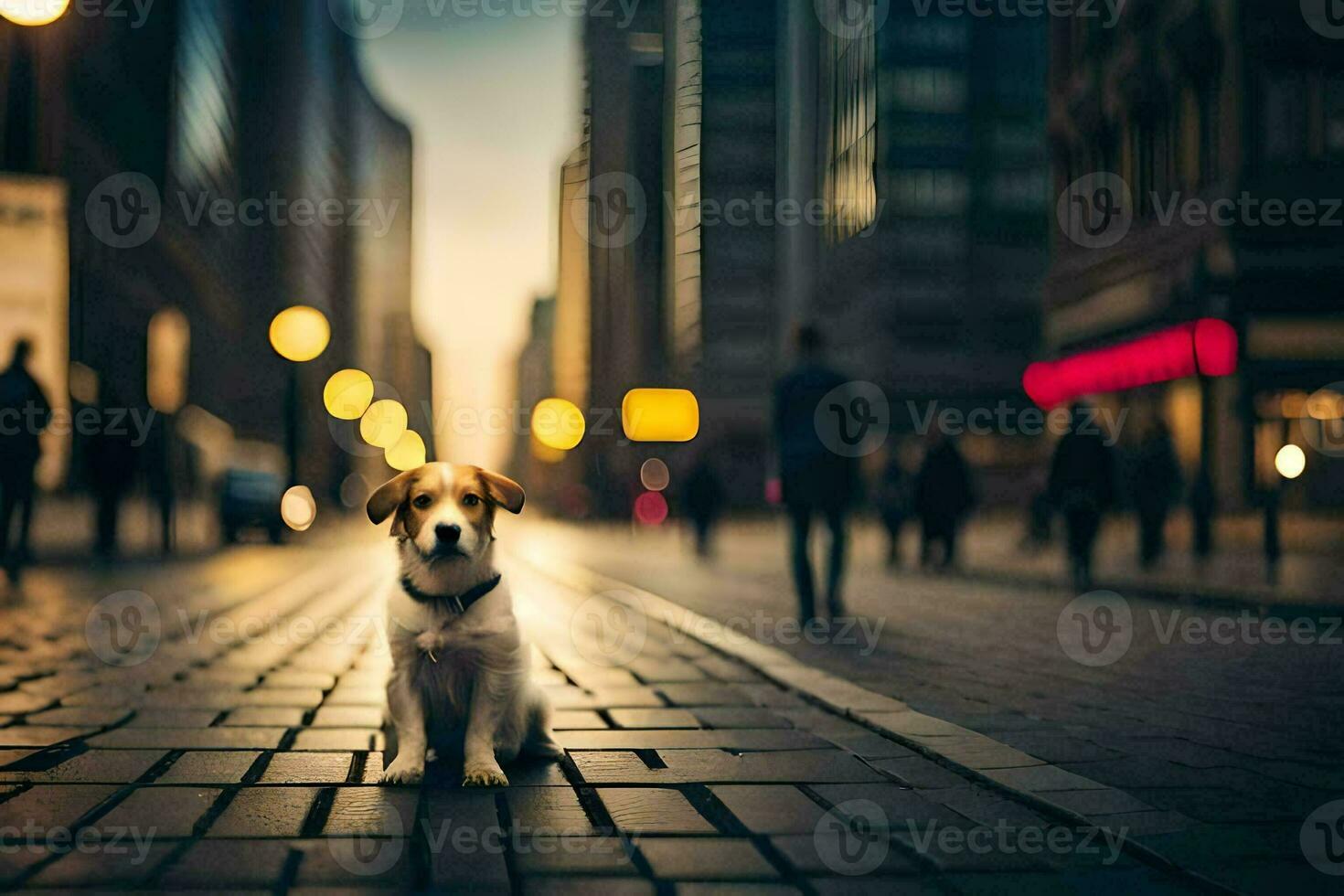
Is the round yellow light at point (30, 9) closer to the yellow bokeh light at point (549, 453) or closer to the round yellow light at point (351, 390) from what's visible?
the round yellow light at point (351, 390)

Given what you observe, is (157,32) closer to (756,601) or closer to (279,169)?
(756,601)

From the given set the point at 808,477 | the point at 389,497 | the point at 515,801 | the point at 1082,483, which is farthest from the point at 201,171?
the point at 515,801

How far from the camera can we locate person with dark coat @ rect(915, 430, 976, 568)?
56.9 ft

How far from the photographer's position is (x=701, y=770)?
4809 mm

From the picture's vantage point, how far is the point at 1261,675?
23.8ft

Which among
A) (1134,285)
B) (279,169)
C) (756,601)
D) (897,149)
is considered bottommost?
(756,601)

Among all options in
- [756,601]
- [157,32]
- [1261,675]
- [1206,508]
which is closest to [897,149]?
[157,32]

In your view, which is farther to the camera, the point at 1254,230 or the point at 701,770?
the point at 1254,230

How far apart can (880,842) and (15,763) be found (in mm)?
2839

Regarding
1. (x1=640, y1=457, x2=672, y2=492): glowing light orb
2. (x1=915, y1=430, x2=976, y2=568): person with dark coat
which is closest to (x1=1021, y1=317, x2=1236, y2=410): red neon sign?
(x1=915, y1=430, x2=976, y2=568): person with dark coat

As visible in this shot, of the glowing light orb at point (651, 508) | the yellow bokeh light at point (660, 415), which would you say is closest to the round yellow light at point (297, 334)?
the glowing light orb at point (651, 508)

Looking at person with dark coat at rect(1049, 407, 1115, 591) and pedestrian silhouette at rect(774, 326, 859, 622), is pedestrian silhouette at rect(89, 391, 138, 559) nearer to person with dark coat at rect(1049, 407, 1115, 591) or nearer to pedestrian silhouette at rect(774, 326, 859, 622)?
pedestrian silhouette at rect(774, 326, 859, 622)

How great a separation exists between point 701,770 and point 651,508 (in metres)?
39.5

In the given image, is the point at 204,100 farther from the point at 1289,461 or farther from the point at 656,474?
the point at 1289,461
